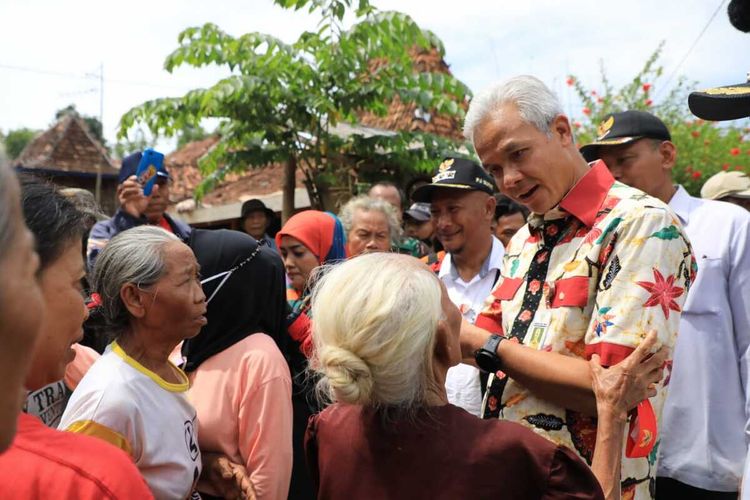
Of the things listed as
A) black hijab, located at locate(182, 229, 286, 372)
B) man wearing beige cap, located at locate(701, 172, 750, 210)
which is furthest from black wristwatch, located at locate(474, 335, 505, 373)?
man wearing beige cap, located at locate(701, 172, 750, 210)

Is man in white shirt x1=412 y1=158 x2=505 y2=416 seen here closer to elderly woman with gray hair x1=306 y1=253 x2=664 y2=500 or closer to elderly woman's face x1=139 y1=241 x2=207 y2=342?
elderly woman's face x1=139 y1=241 x2=207 y2=342

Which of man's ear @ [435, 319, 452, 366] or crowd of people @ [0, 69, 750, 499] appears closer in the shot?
crowd of people @ [0, 69, 750, 499]

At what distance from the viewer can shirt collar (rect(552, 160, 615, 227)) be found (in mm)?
2076

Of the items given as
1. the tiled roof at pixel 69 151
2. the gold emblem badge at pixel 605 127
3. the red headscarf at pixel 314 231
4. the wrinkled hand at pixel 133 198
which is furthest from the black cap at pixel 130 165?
the tiled roof at pixel 69 151

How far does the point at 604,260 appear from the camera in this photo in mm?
1959

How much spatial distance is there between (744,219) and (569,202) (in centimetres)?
117

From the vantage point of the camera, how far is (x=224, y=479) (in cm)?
248

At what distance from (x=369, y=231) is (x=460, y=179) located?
689 mm

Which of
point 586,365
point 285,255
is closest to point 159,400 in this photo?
point 586,365

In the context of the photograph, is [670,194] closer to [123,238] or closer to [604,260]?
[604,260]

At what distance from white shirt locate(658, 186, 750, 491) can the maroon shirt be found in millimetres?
1481

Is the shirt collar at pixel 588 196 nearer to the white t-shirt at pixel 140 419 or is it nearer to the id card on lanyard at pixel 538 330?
the id card on lanyard at pixel 538 330

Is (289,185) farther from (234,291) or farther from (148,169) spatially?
Result: (234,291)

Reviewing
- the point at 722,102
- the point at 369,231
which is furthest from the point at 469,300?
the point at 722,102
